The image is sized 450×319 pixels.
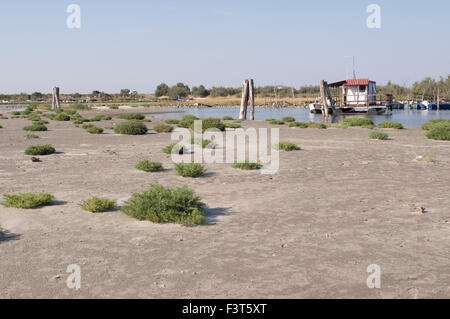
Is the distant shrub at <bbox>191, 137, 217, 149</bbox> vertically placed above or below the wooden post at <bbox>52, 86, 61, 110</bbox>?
below

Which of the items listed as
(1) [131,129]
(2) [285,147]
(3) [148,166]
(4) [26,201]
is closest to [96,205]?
(4) [26,201]

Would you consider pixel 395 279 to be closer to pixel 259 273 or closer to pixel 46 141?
pixel 259 273

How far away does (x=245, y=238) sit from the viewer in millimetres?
6566

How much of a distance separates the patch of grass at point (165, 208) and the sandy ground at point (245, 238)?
0.21 metres

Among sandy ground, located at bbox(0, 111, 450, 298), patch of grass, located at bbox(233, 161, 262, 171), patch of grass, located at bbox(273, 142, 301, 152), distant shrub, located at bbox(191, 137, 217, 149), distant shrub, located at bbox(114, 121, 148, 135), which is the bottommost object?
sandy ground, located at bbox(0, 111, 450, 298)

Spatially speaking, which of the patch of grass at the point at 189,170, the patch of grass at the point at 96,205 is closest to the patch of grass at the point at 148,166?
the patch of grass at the point at 189,170

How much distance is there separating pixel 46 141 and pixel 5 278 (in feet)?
53.5

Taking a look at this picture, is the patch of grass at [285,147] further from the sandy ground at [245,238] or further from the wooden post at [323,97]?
the wooden post at [323,97]

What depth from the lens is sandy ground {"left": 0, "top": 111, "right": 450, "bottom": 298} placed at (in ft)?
16.1

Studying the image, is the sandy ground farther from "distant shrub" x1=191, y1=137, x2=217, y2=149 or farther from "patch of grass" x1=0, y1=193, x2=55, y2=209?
"distant shrub" x1=191, y1=137, x2=217, y2=149

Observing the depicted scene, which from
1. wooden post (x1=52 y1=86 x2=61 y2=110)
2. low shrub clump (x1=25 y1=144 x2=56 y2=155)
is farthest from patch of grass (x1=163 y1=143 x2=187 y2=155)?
wooden post (x1=52 y1=86 x2=61 y2=110)

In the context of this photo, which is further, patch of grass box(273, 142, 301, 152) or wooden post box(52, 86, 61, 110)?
wooden post box(52, 86, 61, 110)

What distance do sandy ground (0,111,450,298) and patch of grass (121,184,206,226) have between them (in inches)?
8.1
